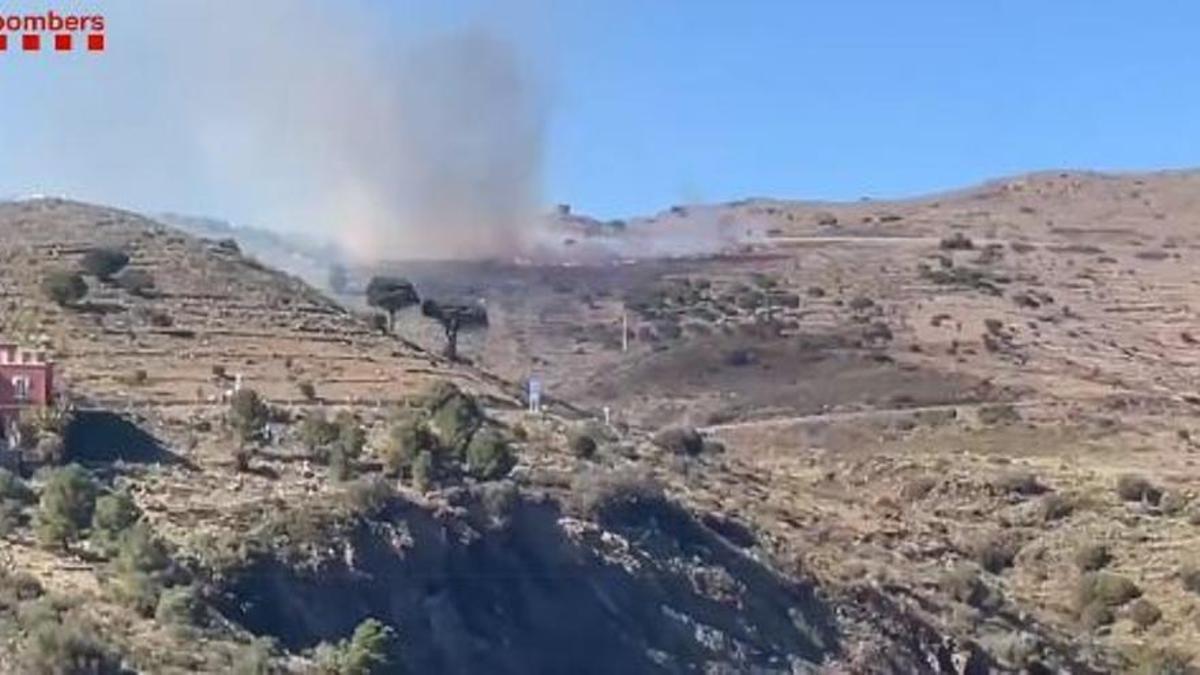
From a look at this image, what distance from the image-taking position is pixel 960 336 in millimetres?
113062

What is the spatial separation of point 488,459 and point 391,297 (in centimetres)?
4442

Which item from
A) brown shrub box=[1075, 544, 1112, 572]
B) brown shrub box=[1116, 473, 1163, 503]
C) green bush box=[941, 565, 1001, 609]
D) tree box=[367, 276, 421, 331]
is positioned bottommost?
brown shrub box=[1075, 544, 1112, 572]

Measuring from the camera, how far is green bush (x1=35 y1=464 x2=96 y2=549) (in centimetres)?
4272

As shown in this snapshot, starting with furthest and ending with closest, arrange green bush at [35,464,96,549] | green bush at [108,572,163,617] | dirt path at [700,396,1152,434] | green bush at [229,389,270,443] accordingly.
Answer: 1. dirt path at [700,396,1152,434]
2. green bush at [229,389,270,443]
3. green bush at [35,464,96,549]
4. green bush at [108,572,163,617]

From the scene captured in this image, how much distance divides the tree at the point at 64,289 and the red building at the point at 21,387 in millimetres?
18633

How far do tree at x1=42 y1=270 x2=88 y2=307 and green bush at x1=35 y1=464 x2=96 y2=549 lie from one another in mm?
27444

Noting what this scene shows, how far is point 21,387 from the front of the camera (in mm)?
51250

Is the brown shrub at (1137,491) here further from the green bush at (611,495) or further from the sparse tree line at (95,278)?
the sparse tree line at (95,278)

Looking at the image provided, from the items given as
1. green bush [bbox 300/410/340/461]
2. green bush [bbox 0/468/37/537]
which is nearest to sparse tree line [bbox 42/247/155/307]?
green bush [bbox 300/410/340/461]

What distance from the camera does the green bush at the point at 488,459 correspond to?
174 feet

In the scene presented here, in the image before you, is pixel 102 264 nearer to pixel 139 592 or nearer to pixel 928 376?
pixel 139 592

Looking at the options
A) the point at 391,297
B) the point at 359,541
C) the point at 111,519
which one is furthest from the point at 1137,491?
the point at 111,519

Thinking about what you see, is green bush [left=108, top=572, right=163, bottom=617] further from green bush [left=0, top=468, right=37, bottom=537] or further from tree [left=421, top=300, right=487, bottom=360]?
tree [left=421, top=300, right=487, bottom=360]

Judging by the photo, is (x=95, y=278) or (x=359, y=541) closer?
(x=359, y=541)
